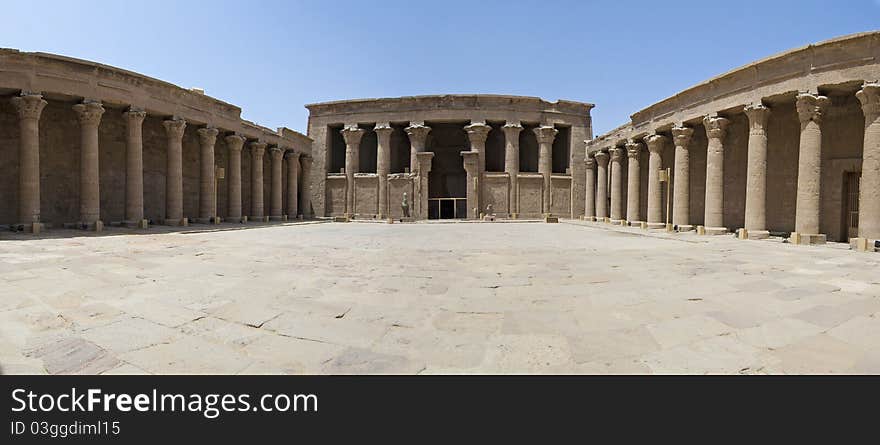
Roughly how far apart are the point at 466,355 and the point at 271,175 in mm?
26481

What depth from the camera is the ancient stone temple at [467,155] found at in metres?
30.0

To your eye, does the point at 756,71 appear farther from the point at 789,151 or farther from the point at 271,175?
the point at 271,175

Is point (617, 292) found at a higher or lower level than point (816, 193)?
lower

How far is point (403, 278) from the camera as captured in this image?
18.9ft

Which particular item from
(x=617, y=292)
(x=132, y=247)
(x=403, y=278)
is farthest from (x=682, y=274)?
(x=132, y=247)

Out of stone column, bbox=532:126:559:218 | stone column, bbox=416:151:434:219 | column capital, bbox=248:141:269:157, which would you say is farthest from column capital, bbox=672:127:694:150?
column capital, bbox=248:141:269:157

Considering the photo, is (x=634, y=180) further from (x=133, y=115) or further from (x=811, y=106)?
(x=133, y=115)

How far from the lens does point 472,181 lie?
97.8 feet

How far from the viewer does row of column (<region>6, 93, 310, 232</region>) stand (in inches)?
505

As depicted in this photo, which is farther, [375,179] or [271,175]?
[375,179]

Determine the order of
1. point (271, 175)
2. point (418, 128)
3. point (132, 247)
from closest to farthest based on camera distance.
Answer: point (132, 247) < point (271, 175) < point (418, 128)

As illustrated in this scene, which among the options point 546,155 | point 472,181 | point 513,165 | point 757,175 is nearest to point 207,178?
point 472,181

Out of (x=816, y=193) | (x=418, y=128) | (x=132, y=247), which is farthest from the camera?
(x=418, y=128)

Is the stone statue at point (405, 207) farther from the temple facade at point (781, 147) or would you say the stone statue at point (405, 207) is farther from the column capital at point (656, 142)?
the column capital at point (656, 142)
